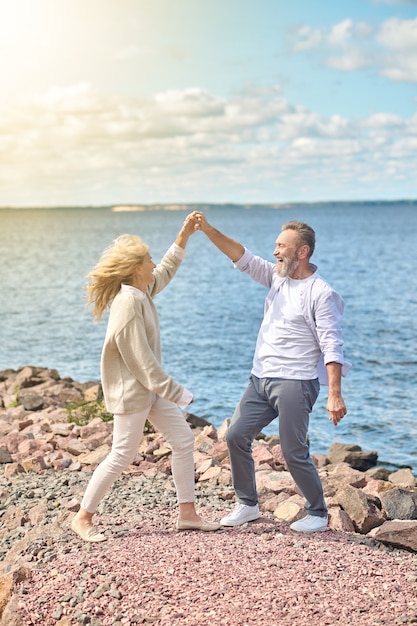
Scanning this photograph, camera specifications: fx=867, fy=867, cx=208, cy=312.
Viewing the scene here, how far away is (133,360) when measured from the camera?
657cm

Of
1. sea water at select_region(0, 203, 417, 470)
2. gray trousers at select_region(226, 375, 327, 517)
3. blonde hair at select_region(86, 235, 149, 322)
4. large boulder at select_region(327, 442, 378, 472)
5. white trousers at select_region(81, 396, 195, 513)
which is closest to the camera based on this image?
blonde hair at select_region(86, 235, 149, 322)

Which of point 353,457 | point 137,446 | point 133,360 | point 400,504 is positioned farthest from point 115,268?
point 353,457

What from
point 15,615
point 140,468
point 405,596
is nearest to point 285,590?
point 405,596

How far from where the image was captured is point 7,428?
41.4ft

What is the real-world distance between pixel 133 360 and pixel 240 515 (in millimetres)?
1794

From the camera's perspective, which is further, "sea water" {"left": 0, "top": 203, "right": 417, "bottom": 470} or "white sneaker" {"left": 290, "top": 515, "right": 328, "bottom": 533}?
"sea water" {"left": 0, "top": 203, "right": 417, "bottom": 470}

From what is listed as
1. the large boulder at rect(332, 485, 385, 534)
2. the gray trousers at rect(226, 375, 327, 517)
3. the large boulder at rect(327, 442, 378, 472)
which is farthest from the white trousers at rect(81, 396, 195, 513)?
the large boulder at rect(327, 442, 378, 472)

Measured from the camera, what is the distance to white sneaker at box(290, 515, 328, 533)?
718 cm

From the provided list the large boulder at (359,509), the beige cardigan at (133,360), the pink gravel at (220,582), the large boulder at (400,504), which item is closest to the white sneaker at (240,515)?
the pink gravel at (220,582)

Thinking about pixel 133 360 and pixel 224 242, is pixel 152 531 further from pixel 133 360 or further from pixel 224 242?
pixel 224 242

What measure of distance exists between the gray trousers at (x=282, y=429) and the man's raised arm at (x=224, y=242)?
3.53 feet

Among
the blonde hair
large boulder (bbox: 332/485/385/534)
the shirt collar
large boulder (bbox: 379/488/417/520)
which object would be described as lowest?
large boulder (bbox: 379/488/417/520)

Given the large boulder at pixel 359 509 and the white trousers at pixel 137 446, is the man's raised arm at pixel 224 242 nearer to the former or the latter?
the white trousers at pixel 137 446

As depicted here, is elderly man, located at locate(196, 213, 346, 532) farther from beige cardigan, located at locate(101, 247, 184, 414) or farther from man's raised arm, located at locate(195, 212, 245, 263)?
beige cardigan, located at locate(101, 247, 184, 414)
